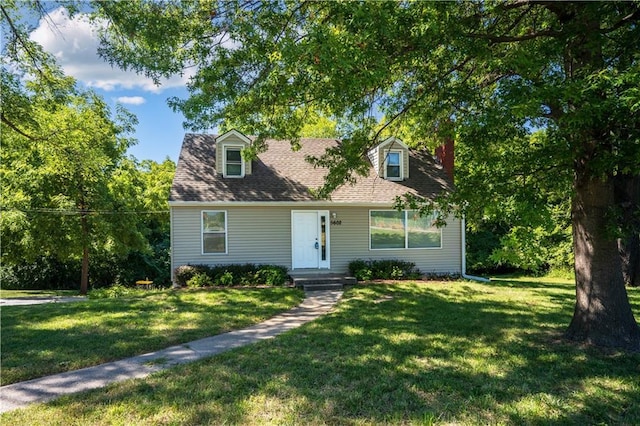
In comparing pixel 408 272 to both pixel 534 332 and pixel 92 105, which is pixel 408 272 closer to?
pixel 534 332

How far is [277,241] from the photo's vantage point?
14.2 meters

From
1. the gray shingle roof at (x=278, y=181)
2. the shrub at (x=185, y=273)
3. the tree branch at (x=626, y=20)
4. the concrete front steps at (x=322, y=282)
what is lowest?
the concrete front steps at (x=322, y=282)

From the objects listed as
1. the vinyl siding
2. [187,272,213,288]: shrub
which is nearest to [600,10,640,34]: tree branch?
the vinyl siding

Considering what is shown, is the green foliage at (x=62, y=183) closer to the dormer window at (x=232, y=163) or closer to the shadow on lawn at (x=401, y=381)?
the dormer window at (x=232, y=163)

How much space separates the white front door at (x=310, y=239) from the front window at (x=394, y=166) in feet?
10.7

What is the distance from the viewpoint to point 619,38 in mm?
5137

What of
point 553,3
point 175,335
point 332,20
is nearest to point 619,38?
point 553,3

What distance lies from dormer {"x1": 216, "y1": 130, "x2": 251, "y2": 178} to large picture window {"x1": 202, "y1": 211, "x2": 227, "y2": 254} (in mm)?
1671

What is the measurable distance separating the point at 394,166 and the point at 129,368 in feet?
41.9

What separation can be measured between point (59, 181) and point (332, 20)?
48.5ft

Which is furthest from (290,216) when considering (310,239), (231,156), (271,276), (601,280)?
(601,280)

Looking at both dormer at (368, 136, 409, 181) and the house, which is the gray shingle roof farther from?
dormer at (368, 136, 409, 181)

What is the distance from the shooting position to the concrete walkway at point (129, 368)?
4.29 m

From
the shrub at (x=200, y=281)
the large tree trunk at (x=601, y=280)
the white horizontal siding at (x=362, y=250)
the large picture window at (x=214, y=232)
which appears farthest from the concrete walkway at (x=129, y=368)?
the white horizontal siding at (x=362, y=250)
